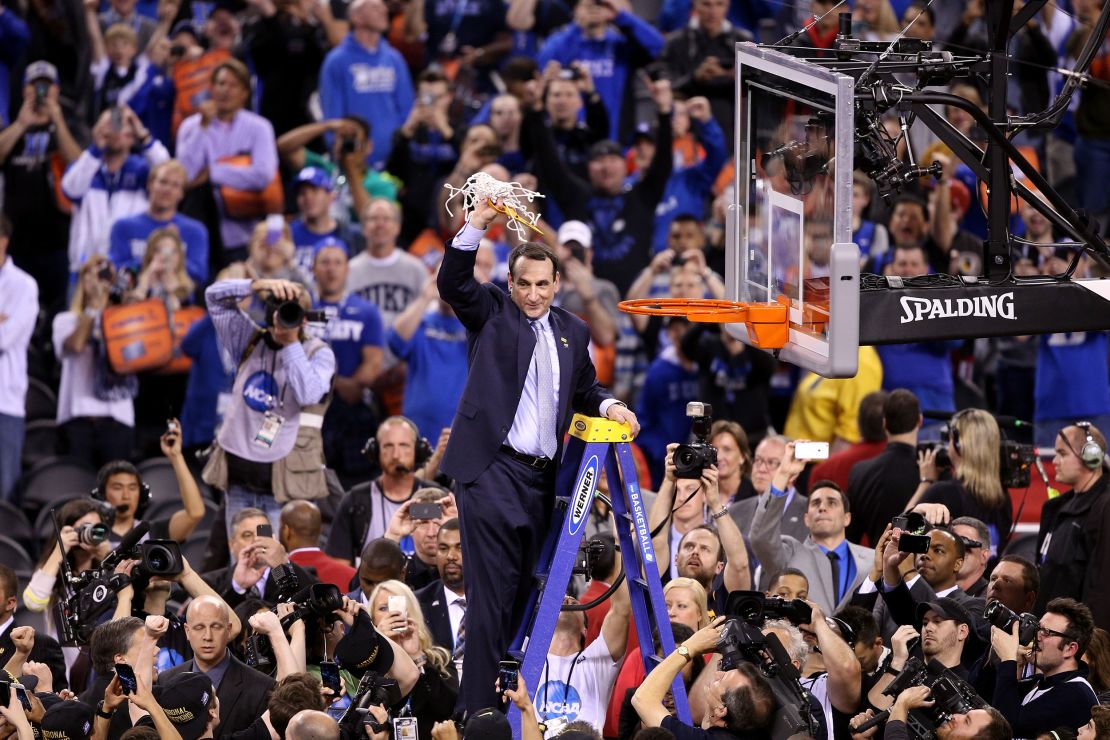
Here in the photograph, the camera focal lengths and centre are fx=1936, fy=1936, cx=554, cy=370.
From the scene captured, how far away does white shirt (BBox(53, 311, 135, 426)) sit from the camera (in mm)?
13258

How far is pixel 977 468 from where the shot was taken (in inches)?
416

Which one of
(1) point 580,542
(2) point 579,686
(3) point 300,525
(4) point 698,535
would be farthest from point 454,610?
(1) point 580,542

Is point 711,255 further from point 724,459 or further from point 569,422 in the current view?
point 569,422

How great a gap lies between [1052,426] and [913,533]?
4.90 meters

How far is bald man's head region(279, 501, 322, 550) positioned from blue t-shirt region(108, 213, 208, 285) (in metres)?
3.89

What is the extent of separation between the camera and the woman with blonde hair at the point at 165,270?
44.6 ft

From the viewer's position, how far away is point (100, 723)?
812cm

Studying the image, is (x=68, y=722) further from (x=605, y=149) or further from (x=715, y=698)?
A: (x=605, y=149)

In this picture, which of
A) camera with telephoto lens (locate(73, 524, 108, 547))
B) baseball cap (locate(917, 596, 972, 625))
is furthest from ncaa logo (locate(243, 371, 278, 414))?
baseball cap (locate(917, 596, 972, 625))

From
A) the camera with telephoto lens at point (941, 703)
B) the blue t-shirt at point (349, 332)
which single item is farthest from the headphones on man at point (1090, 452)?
the blue t-shirt at point (349, 332)

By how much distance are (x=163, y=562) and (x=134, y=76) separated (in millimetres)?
7537

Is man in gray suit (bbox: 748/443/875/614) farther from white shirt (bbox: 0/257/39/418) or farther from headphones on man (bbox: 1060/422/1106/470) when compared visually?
white shirt (bbox: 0/257/39/418)

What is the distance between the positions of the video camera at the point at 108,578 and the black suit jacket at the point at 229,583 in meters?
0.54

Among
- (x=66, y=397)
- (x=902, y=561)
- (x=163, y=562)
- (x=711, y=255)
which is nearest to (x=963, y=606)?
(x=902, y=561)
